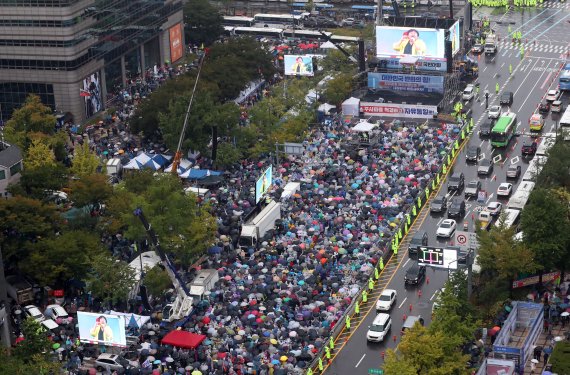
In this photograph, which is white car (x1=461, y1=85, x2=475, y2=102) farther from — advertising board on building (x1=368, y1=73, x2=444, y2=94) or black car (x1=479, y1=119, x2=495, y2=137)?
black car (x1=479, y1=119, x2=495, y2=137)

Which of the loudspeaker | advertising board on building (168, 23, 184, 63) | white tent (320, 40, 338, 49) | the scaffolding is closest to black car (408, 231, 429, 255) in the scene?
the scaffolding

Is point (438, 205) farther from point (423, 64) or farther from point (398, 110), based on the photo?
point (423, 64)

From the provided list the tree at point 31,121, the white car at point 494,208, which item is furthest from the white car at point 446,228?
the tree at point 31,121

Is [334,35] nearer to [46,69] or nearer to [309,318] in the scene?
[46,69]

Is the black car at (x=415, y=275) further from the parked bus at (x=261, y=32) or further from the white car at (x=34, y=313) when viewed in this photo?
the parked bus at (x=261, y=32)

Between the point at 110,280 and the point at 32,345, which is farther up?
the point at 110,280

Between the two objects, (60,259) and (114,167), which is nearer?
(60,259)

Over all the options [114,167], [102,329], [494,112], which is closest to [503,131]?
[494,112]
